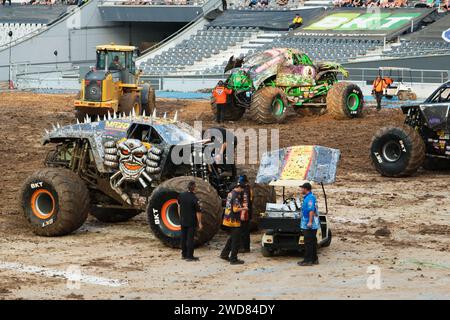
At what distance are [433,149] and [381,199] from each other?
3287 mm

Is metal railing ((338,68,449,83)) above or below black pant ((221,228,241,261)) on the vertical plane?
above

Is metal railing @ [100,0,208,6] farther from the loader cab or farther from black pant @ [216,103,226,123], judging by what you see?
black pant @ [216,103,226,123]

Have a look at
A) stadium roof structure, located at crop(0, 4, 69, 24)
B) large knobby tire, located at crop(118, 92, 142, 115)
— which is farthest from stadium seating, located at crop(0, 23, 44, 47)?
large knobby tire, located at crop(118, 92, 142, 115)

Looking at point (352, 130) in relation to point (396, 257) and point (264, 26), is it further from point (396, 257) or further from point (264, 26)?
point (264, 26)

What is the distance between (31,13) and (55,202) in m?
45.5

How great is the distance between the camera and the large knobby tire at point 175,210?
14.8m

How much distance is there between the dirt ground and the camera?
12.7 meters

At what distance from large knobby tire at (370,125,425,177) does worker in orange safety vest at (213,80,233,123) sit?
9620 mm

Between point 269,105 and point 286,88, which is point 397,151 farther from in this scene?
point 286,88

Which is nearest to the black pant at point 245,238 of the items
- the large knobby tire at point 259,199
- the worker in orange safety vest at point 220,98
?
the large knobby tire at point 259,199

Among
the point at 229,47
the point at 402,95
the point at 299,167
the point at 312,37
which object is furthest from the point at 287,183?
the point at 229,47

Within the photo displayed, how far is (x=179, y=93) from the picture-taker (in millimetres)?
42969

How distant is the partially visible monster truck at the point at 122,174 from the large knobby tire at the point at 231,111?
15.9 m

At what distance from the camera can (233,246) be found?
14.3m
